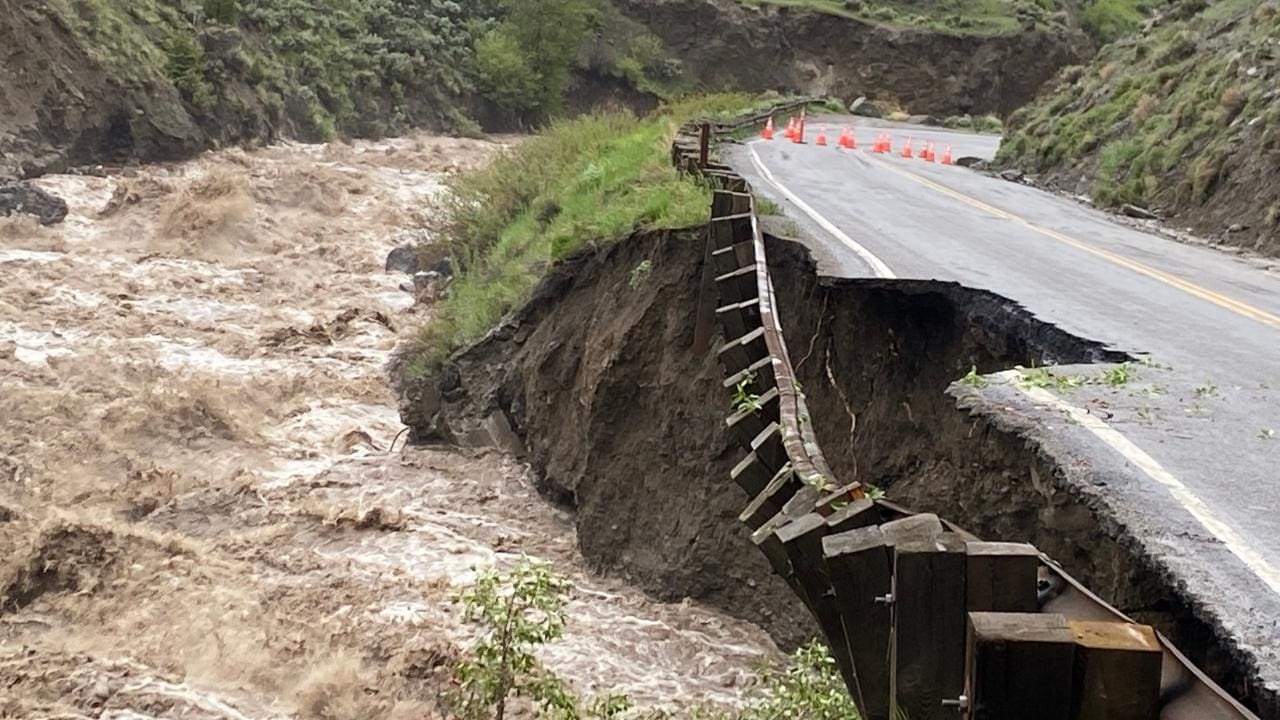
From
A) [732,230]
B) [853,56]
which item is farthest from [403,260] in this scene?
[853,56]

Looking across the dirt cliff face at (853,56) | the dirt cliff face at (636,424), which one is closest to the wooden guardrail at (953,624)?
the dirt cliff face at (636,424)

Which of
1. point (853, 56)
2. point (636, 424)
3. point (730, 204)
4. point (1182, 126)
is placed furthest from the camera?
point (853, 56)

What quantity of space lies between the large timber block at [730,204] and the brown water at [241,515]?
330 cm

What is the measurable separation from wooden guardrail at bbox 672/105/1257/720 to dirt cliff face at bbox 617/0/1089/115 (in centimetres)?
5186

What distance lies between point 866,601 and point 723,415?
6.84 meters

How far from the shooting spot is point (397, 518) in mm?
11852

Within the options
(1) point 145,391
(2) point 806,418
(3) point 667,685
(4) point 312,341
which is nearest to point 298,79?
(4) point 312,341

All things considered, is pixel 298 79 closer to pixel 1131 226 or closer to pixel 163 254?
pixel 163 254

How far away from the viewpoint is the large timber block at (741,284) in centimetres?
733

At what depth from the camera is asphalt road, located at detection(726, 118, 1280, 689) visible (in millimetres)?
4262

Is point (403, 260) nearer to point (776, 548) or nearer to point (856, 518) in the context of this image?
point (776, 548)

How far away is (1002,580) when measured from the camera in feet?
8.43

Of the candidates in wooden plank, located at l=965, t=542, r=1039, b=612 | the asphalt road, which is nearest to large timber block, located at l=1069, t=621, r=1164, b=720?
wooden plank, located at l=965, t=542, r=1039, b=612

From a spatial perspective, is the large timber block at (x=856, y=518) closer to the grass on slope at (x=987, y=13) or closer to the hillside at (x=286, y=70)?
the hillside at (x=286, y=70)
